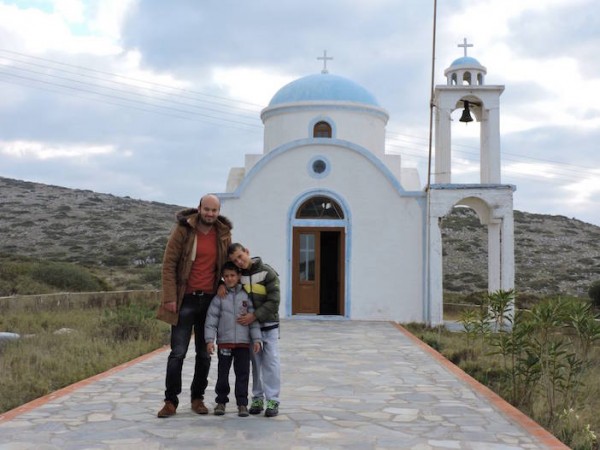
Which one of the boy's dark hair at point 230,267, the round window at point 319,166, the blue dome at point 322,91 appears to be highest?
the blue dome at point 322,91

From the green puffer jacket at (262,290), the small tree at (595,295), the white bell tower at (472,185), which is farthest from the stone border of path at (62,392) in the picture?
the small tree at (595,295)

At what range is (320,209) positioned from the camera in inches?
640

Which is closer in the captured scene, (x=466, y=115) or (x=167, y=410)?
(x=167, y=410)

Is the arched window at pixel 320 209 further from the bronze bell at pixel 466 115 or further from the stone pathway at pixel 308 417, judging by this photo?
the stone pathway at pixel 308 417

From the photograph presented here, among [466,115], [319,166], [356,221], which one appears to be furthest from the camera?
[466,115]

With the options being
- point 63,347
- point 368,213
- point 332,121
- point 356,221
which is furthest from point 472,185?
point 63,347

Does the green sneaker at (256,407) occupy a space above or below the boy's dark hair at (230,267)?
below

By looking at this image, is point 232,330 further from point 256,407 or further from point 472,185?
point 472,185

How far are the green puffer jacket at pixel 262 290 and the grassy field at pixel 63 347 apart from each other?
2.75m

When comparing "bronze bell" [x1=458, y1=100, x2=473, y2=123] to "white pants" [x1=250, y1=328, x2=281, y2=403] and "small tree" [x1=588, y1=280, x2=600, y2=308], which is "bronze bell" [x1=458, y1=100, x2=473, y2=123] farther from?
"white pants" [x1=250, y1=328, x2=281, y2=403]

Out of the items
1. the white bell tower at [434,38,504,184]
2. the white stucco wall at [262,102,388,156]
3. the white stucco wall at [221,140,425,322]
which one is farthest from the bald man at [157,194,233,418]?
the white stucco wall at [262,102,388,156]

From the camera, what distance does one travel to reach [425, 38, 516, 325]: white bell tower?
610 inches

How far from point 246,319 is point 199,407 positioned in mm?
910

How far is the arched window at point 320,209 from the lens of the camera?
16219 mm
